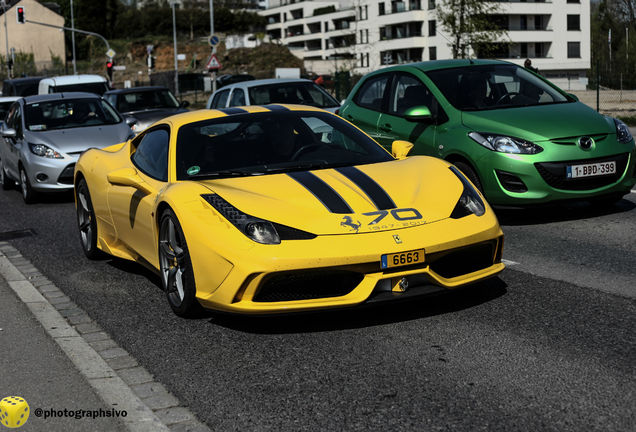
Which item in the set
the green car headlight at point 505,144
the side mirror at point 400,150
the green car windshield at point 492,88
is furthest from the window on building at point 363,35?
the side mirror at point 400,150

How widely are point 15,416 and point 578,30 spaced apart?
81801 mm

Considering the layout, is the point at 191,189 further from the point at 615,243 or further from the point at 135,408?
the point at 615,243

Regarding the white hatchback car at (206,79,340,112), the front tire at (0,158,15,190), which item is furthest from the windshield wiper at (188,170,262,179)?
the front tire at (0,158,15,190)

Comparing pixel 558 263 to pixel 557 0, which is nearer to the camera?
pixel 558 263

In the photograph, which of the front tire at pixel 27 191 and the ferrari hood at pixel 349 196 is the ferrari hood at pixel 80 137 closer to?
the front tire at pixel 27 191

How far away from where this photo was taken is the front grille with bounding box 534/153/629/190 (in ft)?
27.8

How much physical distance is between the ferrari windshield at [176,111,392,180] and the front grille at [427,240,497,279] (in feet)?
3.93

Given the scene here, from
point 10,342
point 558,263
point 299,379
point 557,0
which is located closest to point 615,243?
point 558,263

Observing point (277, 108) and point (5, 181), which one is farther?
point (5, 181)

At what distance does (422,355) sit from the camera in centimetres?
478

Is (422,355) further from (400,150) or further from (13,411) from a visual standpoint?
(400,150)

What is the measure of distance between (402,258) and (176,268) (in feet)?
5.21

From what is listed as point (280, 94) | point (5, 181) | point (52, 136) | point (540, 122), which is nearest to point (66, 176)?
point (52, 136)

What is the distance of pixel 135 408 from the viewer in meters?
4.18
